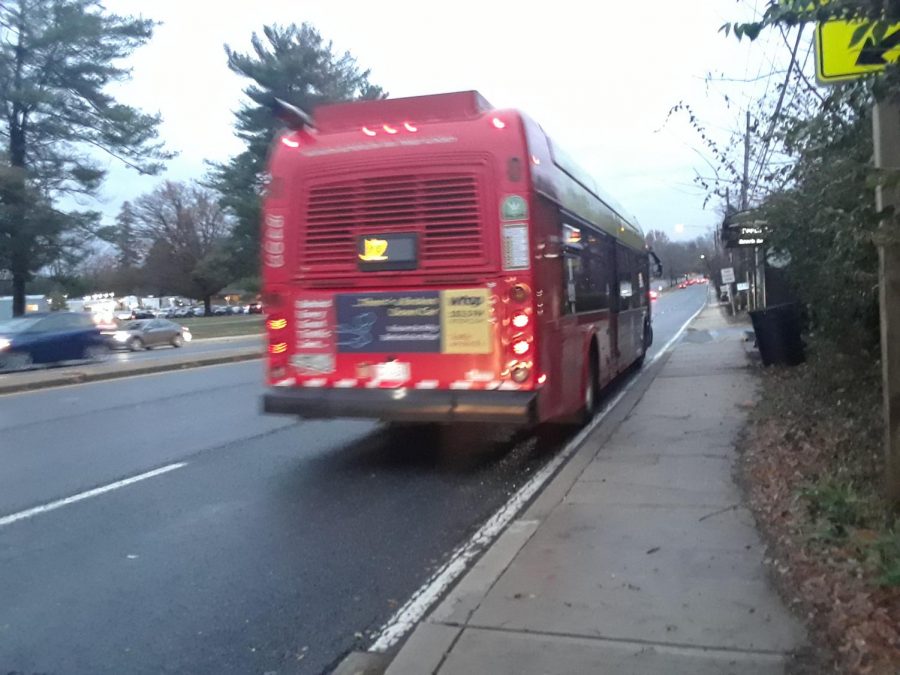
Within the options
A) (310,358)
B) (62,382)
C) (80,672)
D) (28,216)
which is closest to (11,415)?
(62,382)

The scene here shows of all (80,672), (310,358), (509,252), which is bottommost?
(80,672)

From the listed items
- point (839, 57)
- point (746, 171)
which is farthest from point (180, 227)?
point (839, 57)

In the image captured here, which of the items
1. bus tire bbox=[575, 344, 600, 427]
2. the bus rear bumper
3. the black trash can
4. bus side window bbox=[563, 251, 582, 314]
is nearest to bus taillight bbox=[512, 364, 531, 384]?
the bus rear bumper

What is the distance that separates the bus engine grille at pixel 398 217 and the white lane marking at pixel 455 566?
2.19 m

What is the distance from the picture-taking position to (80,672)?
181 inches

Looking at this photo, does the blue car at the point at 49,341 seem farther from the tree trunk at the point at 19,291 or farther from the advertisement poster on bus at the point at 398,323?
the advertisement poster on bus at the point at 398,323

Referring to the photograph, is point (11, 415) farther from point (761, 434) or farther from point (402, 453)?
point (761, 434)

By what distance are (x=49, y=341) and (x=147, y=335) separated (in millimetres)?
14097

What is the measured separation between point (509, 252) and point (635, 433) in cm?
318

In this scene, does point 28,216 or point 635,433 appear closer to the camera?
point 635,433

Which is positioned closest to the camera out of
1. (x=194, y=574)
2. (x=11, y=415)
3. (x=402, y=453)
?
(x=194, y=574)

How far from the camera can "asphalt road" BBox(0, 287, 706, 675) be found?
4.99 meters

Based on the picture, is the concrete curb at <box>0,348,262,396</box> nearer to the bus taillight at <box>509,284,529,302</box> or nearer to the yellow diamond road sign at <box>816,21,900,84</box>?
the bus taillight at <box>509,284,529,302</box>

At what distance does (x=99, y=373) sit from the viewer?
19.9 meters
